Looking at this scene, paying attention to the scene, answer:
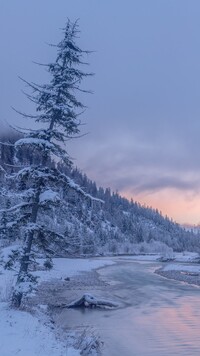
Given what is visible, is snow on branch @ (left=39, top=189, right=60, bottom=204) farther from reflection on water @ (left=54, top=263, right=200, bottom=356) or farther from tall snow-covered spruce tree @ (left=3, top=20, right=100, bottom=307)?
reflection on water @ (left=54, top=263, right=200, bottom=356)

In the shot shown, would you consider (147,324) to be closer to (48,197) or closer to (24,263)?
(24,263)

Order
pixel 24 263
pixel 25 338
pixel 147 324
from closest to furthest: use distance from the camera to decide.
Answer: pixel 25 338, pixel 24 263, pixel 147 324

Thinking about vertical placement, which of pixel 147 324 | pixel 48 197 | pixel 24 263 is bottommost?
pixel 147 324

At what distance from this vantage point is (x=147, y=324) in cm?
2231

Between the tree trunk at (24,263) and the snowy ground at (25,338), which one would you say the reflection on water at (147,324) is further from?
the tree trunk at (24,263)

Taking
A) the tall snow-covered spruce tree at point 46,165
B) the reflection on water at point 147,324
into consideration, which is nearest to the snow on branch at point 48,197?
the tall snow-covered spruce tree at point 46,165

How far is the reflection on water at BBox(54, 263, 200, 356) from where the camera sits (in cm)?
1702

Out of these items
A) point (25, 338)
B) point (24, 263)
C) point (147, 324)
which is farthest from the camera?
point (147, 324)

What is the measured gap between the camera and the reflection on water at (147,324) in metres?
17.0

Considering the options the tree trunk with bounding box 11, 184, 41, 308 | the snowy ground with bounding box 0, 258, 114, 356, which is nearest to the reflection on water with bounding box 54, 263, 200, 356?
the snowy ground with bounding box 0, 258, 114, 356

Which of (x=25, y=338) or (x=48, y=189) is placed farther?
(x=48, y=189)

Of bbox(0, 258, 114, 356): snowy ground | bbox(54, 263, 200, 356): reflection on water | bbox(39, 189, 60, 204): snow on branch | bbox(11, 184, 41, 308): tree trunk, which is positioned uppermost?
bbox(39, 189, 60, 204): snow on branch

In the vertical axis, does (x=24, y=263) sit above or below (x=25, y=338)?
above

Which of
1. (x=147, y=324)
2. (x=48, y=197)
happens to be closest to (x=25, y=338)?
(x=48, y=197)
